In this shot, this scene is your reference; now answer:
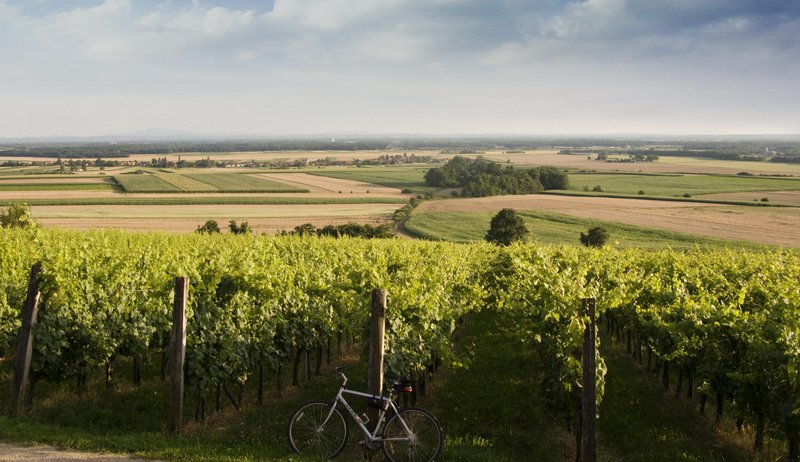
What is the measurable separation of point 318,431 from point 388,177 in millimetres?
118717

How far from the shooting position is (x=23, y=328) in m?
10.4

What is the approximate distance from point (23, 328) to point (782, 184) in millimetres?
111683

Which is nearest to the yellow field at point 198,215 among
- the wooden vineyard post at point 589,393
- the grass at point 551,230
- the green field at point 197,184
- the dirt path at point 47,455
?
the grass at point 551,230

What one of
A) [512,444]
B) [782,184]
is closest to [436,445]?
[512,444]

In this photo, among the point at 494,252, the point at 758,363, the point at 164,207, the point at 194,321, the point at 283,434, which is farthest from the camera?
the point at 164,207

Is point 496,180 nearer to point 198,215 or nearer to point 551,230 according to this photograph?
point 551,230

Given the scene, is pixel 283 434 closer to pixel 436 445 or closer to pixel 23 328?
pixel 436 445

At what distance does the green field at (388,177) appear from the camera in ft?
356

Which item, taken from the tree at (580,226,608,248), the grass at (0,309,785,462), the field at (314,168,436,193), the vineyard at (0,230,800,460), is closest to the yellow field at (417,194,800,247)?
the tree at (580,226,608,248)

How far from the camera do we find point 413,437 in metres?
8.30

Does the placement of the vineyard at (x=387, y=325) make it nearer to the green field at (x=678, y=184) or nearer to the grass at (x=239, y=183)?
the grass at (x=239, y=183)

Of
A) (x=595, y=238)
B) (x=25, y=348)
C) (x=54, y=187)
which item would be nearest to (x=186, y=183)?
(x=54, y=187)

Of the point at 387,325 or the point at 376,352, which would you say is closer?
the point at 376,352

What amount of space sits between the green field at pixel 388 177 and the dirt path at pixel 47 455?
298 ft
